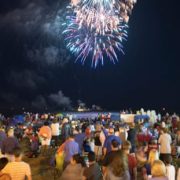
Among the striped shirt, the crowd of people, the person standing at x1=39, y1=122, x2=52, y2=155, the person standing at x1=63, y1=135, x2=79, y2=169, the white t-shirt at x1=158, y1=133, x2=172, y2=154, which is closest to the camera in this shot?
the crowd of people

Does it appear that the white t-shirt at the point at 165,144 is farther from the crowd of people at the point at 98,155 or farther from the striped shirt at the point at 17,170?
the striped shirt at the point at 17,170

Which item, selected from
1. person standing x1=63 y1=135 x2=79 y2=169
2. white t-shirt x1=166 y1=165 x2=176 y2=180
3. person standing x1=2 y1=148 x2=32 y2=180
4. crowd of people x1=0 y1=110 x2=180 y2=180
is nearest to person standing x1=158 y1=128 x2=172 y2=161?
crowd of people x1=0 y1=110 x2=180 y2=180

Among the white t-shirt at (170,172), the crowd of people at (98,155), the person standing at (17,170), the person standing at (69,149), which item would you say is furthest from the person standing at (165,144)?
the person standing at (17,170)

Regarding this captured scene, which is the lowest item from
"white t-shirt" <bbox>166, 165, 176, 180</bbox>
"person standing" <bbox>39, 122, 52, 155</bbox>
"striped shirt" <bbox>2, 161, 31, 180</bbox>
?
"white t-shirt" <bbox>166, 165, 176, 180</bbox>

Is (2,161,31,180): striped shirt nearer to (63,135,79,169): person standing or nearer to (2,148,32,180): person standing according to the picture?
(2,148,32,180): person standing

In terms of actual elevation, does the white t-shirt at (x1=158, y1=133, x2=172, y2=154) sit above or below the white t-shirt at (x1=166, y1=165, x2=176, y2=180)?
above

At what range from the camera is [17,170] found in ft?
26.0

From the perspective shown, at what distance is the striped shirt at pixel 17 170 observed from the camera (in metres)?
7.86

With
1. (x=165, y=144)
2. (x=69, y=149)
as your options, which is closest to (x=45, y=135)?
(x=165, y=144)

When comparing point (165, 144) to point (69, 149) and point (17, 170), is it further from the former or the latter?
point (17, 170)

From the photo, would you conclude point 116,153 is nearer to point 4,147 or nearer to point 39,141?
point 4,147

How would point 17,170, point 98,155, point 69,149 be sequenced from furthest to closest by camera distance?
1. point 98,155
2. point 69,149
3. point 17,170

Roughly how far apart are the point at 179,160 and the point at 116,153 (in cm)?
996

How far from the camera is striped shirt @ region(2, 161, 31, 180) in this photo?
7.86 metres
